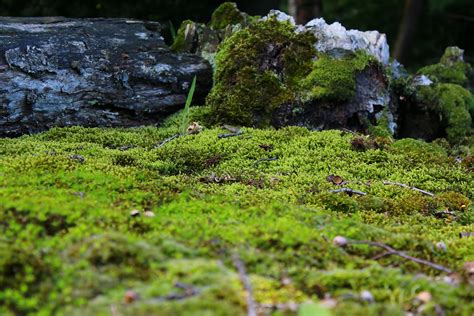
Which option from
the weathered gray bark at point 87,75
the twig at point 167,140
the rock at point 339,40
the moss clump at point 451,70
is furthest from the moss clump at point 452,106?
the twig at point 167,140

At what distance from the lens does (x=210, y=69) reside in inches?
279

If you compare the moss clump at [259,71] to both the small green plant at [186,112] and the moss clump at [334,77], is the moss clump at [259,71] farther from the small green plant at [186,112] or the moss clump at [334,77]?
the small green plant at [186,112]

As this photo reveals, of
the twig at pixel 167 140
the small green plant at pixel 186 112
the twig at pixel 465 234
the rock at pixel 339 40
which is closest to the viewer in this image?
the twig at pixel 465 234

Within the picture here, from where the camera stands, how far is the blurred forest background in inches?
429

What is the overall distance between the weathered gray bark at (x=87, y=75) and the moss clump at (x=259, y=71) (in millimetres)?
490

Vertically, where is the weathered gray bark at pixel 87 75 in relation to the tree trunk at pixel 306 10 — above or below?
below

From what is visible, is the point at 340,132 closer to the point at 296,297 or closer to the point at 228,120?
the point at 228,120

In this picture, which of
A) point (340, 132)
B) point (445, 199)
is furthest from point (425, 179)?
point (340, 132)

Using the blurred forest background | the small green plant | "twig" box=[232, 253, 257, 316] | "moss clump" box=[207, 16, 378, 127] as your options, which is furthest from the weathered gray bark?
"twig" box=[232, 253, 257, 316]

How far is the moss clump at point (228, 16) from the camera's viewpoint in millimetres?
7602

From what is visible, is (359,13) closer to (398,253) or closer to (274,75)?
(274,75)

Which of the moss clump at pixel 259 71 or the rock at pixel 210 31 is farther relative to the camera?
the rock at pixel 210 31

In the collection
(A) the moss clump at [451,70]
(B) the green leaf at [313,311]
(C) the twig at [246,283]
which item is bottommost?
(C) the twig at [246,283]

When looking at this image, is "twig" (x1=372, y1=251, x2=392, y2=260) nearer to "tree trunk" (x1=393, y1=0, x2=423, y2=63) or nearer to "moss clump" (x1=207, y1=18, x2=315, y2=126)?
"moss clump" (x1=207, y1=18, x2=315, y2=126)
